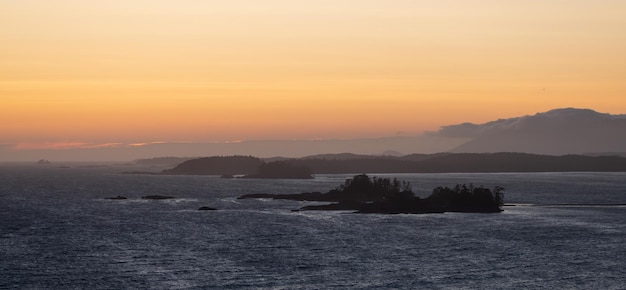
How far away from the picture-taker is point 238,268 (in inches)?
3386

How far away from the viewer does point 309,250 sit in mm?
100688

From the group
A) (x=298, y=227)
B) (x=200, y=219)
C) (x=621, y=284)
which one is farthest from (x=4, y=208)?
(x=621, y=284)

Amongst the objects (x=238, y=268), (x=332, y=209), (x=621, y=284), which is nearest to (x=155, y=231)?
(x=238, y=268)

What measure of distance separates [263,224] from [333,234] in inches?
723

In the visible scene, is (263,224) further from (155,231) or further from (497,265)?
(497,265)

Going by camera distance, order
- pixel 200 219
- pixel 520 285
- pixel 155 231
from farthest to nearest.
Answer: pixel 200 219, pixel 155 231, pixel 520 285

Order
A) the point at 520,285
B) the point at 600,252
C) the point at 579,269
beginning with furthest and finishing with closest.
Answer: the point at 600,252
the point at 579,269
the point at 520,285

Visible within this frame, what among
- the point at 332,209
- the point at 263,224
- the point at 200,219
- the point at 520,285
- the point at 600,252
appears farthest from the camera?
the point at 332,209

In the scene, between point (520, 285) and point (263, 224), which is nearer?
point (520, 285)

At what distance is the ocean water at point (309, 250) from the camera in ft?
258

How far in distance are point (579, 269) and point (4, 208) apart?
400 feet

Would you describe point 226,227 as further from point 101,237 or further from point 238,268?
point 238,268

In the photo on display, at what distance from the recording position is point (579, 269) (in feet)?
280

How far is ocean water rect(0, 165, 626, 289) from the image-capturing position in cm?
7869
